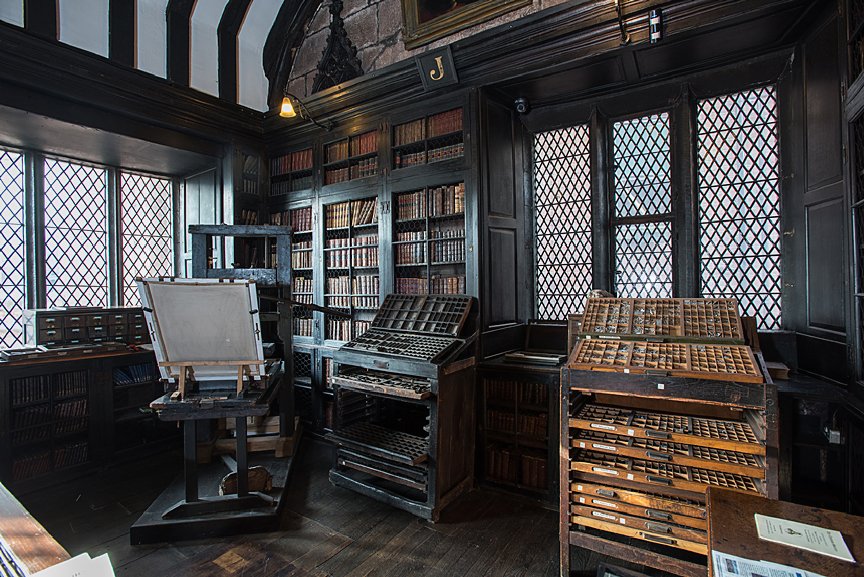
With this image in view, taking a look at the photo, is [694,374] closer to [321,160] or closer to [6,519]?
[6,519]

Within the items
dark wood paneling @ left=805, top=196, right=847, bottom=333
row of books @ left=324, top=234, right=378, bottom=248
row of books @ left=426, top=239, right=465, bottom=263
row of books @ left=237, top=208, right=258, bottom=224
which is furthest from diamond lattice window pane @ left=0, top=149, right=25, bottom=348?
dark wood paneling @ left=805, top=196, right=847, bottom=333

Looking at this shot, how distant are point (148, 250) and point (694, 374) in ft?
17.5

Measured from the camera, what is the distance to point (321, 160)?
15.0 ft

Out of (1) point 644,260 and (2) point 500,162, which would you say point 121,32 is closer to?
(2) point 500,162

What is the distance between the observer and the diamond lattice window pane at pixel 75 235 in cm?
421

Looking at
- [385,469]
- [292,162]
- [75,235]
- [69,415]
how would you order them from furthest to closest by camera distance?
[292,162], [75,235], [69,415], [385,469]

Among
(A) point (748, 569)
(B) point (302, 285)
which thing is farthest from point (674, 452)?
(B) point (302, 285)

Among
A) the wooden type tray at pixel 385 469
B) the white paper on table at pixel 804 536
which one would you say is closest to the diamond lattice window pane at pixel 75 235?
the wooden type tray at pixel 385 469

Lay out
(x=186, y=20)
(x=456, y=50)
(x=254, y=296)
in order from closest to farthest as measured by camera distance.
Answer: (x=254, y=296) < (x=456, y=50) < (x=186, y=20)

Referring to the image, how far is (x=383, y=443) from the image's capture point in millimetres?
3076

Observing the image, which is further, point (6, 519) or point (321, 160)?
point (321, 160)

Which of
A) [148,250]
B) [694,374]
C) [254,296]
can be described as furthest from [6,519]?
[148,250]

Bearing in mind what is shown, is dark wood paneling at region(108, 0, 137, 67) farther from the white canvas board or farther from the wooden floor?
the wooden floor

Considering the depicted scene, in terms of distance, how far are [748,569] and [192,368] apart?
290cm
